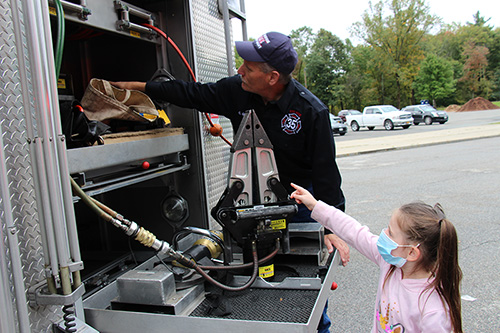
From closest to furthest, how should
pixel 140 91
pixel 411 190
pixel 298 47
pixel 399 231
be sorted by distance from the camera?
pixel 399 231 → pixel 140 91 → pixel 411 190 → pixel 298 47

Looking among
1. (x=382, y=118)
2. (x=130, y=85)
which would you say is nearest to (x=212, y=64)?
(x=130, y=85)

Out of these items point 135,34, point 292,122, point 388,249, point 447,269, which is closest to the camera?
point 447,269

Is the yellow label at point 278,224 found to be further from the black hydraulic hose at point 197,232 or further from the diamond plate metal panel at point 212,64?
the diamond plate metal panel at point 212,64

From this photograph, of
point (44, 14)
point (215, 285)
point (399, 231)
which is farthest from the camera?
point (215, 285)

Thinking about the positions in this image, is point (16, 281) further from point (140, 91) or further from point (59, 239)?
point (140, 91)

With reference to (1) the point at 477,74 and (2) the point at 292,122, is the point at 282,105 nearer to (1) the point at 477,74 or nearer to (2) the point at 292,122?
(2) the point at 292,122

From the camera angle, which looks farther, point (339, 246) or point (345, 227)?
point (339, 246)

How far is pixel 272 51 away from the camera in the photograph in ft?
8.27

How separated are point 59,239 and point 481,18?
8911cm

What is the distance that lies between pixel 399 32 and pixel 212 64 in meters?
48.3

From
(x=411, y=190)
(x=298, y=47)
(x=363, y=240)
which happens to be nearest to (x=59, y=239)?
(x=363, y=240)

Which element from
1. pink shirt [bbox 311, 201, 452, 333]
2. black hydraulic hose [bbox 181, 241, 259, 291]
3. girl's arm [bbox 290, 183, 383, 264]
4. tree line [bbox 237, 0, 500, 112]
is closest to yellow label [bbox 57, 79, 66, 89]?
black hydraulic hose [bbox 181, 241, 259, 291]

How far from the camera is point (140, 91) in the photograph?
2891 millimetres

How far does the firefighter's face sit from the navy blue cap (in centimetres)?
5
